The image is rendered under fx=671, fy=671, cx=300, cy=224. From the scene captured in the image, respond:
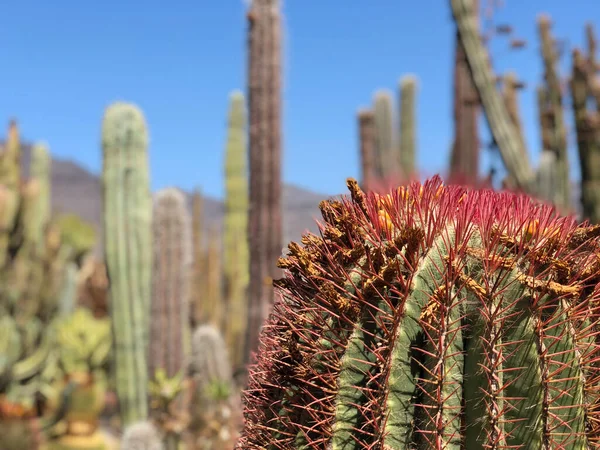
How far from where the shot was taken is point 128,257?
6.82m

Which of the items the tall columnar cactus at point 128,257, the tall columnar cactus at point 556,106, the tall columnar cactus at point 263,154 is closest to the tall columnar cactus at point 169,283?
the tall columnar cactus at point 128,257

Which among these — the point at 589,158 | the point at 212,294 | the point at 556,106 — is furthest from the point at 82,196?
the point at 589,158

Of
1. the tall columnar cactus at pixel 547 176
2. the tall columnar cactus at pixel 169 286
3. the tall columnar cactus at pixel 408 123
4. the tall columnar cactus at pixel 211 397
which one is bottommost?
the tall columnar cactus at pixel 211 397

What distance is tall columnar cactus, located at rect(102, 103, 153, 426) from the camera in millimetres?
6762

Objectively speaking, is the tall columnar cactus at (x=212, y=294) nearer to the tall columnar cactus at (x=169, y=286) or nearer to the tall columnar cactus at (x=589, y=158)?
the tall columnar cactus at (x=169, y=286)

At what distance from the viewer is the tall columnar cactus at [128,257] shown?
22.2 ft

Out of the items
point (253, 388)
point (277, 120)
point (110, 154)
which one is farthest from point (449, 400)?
point (110, 154)

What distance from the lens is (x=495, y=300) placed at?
150 cm

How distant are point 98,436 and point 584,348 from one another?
974 centimetres

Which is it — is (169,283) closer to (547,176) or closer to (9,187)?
(9,187)

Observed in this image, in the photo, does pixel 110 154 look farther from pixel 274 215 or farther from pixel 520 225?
pixel 520 225

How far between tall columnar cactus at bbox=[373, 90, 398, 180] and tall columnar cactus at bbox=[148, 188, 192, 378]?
549 centimetres

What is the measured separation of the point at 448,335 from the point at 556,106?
379 inches

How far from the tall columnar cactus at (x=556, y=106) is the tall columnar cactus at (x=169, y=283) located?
5.20 metres
